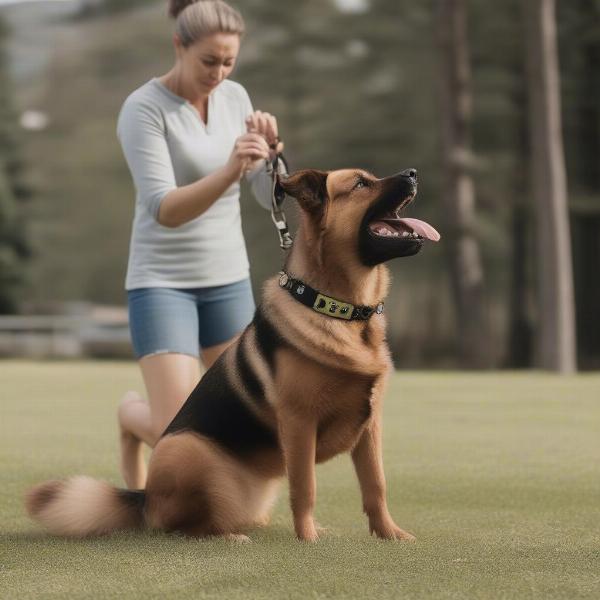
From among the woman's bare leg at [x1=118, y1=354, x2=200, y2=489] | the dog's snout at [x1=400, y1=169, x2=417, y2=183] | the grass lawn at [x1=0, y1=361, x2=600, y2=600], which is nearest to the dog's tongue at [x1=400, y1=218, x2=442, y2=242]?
the dog's snout at [x1=400, y1=169, x2=417, y2=183]

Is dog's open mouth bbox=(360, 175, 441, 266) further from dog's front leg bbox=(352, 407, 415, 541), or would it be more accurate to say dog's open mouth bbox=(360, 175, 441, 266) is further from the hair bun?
the hair bun

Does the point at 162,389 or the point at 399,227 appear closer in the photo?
the point at 399,227

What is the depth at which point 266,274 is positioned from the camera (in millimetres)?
33281

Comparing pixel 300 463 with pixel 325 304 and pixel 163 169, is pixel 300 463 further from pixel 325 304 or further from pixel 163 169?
pixel 163 169

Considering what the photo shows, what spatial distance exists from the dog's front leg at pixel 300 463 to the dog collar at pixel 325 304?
1.45ft

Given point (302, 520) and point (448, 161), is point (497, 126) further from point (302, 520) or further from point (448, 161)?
point (302, 520)

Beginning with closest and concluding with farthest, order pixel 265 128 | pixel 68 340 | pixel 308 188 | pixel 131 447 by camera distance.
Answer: pixel 308 188 < pixel 265 128 < pixel 131 447 < pixel 68 340

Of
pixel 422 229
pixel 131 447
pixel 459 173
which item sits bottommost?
pixel 131 447

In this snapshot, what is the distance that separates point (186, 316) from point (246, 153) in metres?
1.08

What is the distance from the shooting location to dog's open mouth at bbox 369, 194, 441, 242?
15.6ft

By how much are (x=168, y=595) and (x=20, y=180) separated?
37062 mm

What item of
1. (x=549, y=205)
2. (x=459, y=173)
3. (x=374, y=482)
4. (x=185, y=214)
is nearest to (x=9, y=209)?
(x=459, y=173)

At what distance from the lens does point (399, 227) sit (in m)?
4.82

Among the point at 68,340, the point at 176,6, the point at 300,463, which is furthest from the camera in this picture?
the point at 68,340
